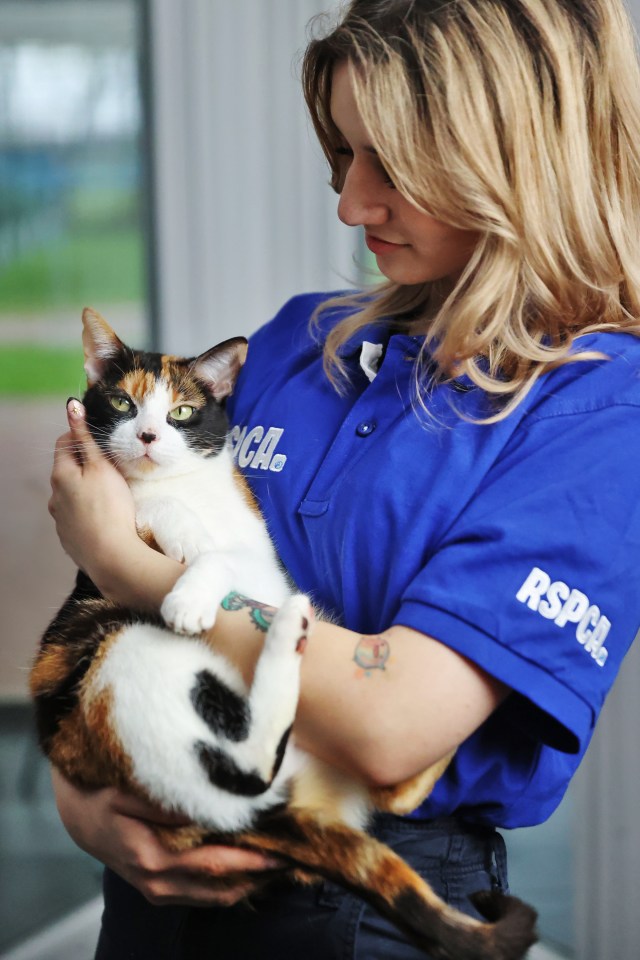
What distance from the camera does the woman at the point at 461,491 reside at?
39.3 inches

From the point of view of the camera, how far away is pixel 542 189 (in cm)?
112

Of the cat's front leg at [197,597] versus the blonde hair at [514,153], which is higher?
the blonde hair at [514,153]

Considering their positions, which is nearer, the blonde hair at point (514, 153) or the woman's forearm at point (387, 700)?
the woman's forearm at point (387, 700)

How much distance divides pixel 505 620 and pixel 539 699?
0.09 meters

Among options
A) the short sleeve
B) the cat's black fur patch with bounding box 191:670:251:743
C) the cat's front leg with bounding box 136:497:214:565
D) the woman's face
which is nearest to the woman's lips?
the woman's face

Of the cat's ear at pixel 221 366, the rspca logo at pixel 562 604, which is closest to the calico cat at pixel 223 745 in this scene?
the rspca logo at pixel 562 604

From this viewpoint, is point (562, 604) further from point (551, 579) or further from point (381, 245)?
point (381, 245)

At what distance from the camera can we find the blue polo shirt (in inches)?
39.4

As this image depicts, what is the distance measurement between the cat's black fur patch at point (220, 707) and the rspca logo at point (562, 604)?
1.09 feet

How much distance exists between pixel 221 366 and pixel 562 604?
2.40 ft

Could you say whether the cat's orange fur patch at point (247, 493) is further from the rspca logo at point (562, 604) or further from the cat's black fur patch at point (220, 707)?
the rspca logo at point (562, 604)

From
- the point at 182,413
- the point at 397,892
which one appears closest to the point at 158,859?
the point at 397,892

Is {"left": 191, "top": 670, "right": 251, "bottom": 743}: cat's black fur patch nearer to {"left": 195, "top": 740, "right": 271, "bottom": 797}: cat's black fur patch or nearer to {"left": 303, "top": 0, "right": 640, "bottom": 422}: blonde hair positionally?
{"left": 195, "top": 740, "right": 271, "bottom": 797}: cat's black fur patch

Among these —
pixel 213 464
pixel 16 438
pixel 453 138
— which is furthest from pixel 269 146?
pixel 453 138
